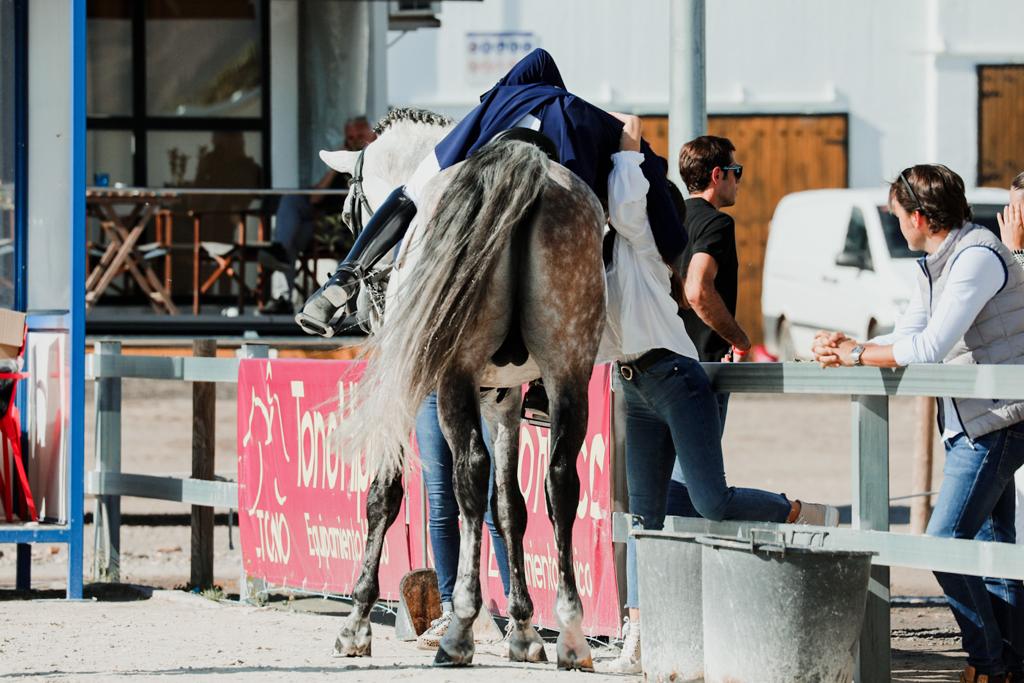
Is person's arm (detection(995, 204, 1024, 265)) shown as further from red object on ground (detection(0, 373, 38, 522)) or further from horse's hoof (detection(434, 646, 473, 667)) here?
red object on ground (detection(0, 373, 38, 522))

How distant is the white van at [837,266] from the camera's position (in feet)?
57.0

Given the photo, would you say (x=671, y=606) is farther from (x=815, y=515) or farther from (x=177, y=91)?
(x=177, y=91)

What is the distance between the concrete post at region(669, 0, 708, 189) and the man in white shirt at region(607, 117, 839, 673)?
1.56 meters

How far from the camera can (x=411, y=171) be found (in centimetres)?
643

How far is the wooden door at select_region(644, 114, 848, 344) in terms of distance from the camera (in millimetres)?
24375

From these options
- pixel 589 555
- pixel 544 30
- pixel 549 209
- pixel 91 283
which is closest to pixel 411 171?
pixel 549 209

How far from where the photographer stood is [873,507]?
5.58 meters

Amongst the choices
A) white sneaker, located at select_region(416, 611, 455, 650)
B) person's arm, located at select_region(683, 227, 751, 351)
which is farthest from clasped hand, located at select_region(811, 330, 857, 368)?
white sneaker, located at select_region(416, 611, 455, 650)

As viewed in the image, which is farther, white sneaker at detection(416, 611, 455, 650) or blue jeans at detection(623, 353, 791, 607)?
white sneaker at detection(416, 611, 455, 650)

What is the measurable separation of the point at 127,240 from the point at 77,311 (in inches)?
234

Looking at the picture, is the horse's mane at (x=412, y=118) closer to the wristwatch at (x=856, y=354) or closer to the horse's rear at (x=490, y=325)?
the horse's rear at (x=490, y=325)

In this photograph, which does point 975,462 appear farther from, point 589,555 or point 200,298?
point 200,298

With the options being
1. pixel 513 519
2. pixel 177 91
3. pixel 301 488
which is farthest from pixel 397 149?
pixel 177 91

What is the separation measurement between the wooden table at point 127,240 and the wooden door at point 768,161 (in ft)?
38.8
